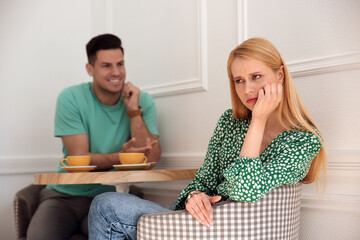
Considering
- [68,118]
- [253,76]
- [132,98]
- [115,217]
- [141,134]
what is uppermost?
[253,76]

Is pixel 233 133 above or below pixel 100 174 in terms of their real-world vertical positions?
above

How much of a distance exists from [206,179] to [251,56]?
50 centimetres

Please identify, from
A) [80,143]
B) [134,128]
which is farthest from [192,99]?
[80,143]

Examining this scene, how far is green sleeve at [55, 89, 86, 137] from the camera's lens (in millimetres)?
2359

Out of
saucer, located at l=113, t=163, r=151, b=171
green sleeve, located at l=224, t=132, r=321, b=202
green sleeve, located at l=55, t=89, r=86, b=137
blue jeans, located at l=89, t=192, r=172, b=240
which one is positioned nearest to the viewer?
green sleeve, located at l=224, t=132, r=321, b=202

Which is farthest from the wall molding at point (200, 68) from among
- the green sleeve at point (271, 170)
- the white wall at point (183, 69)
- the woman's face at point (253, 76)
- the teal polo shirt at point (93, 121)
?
the green sleeve at point (271, 170)

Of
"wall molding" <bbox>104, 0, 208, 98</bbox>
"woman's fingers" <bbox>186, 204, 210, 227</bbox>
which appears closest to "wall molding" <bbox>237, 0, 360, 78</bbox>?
"wall molding" <bbox>104, 0, 208, 98</bbox>

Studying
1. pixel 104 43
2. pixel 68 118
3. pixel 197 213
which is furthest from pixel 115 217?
pixel 104 43

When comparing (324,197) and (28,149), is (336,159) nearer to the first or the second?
(324,197)

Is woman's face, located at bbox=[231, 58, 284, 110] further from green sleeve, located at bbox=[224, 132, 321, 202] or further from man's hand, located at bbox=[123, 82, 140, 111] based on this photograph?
man's hand, located at bbox=[123, 82, 140, 111]

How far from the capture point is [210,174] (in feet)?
5.41

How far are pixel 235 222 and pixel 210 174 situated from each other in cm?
39

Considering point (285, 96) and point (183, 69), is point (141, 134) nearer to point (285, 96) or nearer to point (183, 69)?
point (183, 69)

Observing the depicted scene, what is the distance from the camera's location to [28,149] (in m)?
2.94
